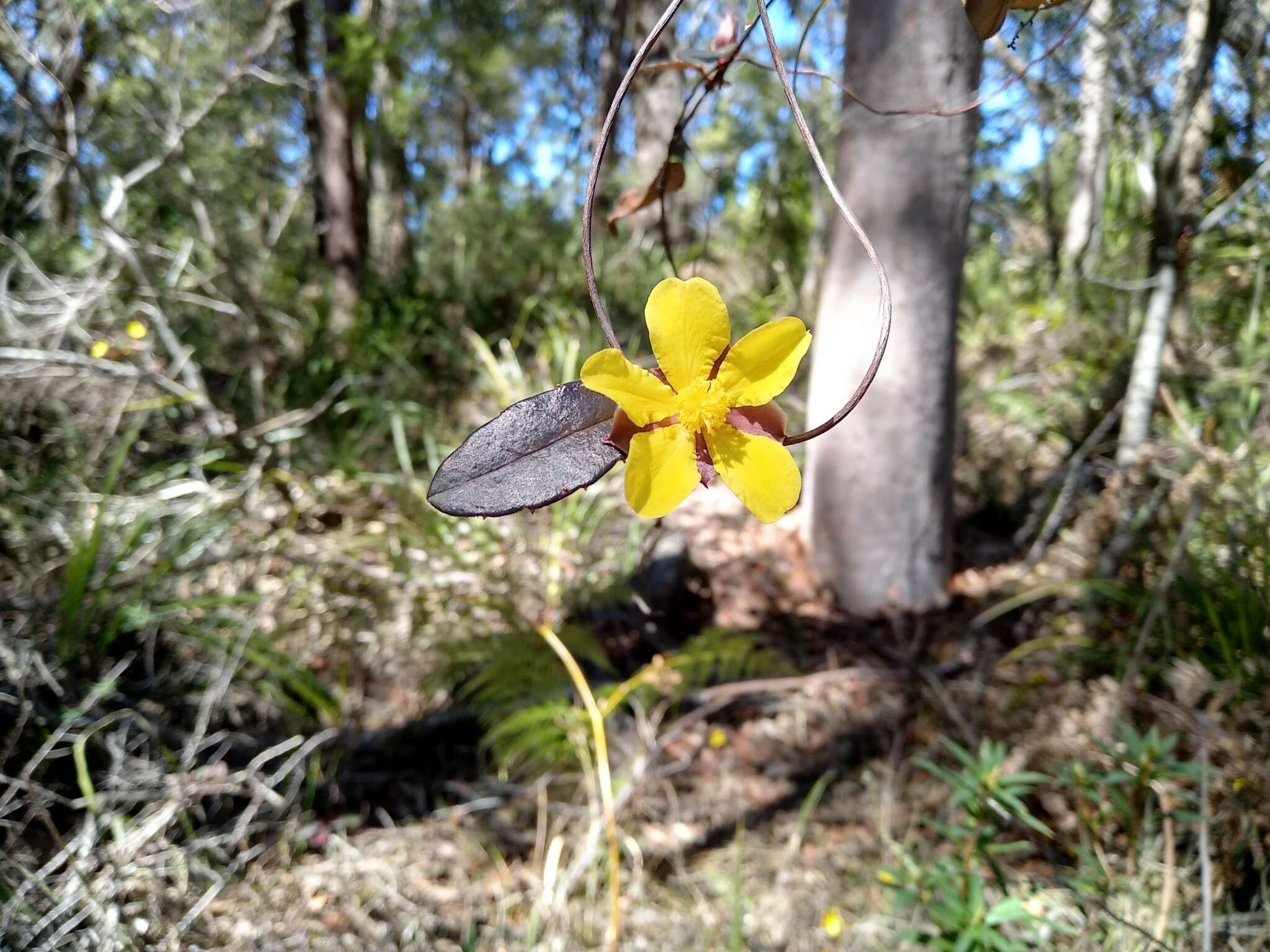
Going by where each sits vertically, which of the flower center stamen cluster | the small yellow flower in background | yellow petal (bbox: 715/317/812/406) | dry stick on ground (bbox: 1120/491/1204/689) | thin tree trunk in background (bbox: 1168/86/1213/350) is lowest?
the small yellow flower in background

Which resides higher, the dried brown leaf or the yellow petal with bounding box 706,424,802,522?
the dried brown leaf

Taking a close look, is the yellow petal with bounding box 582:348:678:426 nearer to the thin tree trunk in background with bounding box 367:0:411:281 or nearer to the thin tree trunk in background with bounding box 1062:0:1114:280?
the thin tree trunk in background with bounding box 1062:0:1114:280

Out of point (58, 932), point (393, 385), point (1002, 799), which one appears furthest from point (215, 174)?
point (1002, 799)

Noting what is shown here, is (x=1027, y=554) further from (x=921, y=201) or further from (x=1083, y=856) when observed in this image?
(x=1083, y=856)

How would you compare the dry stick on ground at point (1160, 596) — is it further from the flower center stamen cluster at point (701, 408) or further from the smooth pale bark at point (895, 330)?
the flower center stamen cluster at point (701, 408)

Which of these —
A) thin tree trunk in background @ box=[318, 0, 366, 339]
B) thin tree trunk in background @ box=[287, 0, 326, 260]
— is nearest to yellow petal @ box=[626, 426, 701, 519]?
thin tree trunk in background @ box=[318, 0, 366, 339]

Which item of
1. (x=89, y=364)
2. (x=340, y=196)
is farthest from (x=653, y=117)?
(x=89, y=364)
